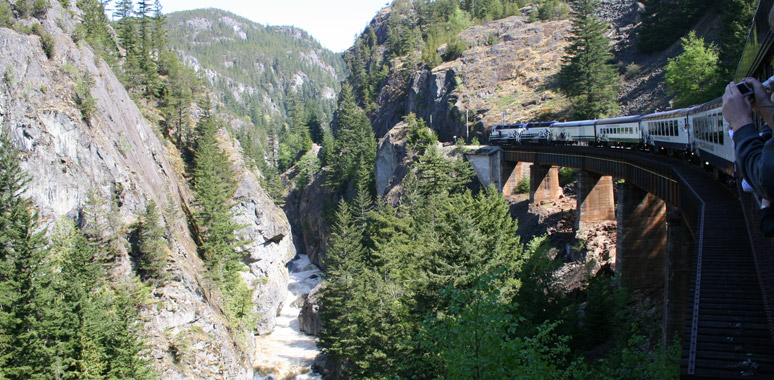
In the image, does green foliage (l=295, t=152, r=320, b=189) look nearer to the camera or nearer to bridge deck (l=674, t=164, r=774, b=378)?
bridge deck (l=674, t=164, r=774, b=378)

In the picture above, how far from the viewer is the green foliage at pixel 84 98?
34312 mm

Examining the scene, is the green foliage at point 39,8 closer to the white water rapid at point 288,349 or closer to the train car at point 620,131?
the white water rapid at point 288,349

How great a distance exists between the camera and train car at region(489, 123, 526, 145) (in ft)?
157

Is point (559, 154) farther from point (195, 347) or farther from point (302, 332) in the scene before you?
point (302, 332)

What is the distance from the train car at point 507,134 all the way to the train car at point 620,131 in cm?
1326

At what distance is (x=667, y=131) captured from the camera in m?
22.9

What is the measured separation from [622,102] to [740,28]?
2133 centimetres

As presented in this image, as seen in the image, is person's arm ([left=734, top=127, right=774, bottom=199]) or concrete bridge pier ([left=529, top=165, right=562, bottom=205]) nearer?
person's arm ([left=734, top=127, right=774, bottom=199])

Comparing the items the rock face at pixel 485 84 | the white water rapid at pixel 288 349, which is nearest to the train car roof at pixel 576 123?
the rock face at pixel 485 84

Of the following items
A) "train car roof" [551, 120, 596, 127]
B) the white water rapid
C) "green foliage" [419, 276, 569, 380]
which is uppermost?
"train car roof" [551, 120, 596, 127]

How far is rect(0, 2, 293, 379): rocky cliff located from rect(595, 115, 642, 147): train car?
29684 mm

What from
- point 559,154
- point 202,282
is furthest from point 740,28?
point 202,282

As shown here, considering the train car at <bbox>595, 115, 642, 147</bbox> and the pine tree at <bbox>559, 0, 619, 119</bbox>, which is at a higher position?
the pine tree at <bbox>559, 0, 619, 119</bbox>

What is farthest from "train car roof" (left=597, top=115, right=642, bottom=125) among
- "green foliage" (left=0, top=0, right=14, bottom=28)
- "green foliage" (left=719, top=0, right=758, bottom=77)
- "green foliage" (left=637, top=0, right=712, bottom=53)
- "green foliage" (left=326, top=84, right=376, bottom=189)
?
"green foliage" (left=0, top=0, right=14, bottom=28)
